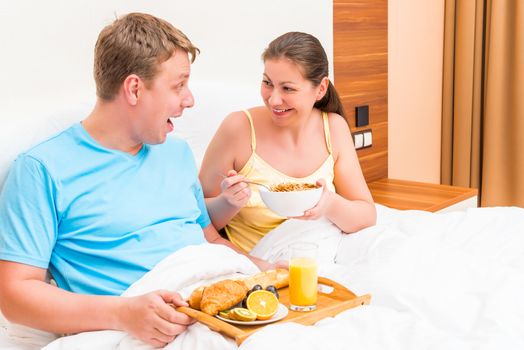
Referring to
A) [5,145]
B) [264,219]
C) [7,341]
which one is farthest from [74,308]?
[264,219]

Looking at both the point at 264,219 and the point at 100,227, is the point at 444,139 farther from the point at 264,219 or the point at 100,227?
the point at 100,227

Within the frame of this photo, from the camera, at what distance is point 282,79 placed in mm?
1930

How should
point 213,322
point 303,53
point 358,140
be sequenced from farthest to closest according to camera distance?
point 358,140 < point 303,53 < point 213,322

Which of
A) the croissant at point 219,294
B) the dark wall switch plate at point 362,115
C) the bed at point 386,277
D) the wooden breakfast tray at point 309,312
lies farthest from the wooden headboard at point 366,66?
the croissant at point 219,294

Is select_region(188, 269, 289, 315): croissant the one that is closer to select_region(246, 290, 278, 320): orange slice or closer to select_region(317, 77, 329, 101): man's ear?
select_region(246, 290, 278, 320): orange slice

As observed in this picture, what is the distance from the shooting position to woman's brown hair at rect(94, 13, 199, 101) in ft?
4.88

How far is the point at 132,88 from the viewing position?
59.2 inches

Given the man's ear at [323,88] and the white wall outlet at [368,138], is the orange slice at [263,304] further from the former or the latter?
the white wall outlet at [368,138]

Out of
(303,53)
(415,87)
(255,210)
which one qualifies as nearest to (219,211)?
(255,210)

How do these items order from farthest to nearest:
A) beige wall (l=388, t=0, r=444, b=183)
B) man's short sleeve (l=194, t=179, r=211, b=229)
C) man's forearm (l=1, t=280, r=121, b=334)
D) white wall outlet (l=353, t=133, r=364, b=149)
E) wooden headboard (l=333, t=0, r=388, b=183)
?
→ 1. beige wall (l=388, t=0, r=444, b=183)
2. white wall outlet (l=353, t=133, r=364, b=149)
3. wooden headboard (l=333, t=0, r=388, b=183)
4. man's short sleeve (l=194, t=179, r=211, b=229)
5. man's forearm (l=1, t=280, r=121, b=334)

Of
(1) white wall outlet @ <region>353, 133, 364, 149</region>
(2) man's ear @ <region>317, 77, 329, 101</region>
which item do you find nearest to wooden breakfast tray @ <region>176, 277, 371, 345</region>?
(2) man's ear @ <region>317, 77, 329, 101</region>

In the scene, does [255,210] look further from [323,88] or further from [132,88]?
[132,88]

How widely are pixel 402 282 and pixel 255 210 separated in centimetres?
64

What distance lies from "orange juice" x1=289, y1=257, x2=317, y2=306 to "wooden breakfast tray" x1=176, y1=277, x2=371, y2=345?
3 centimetres
